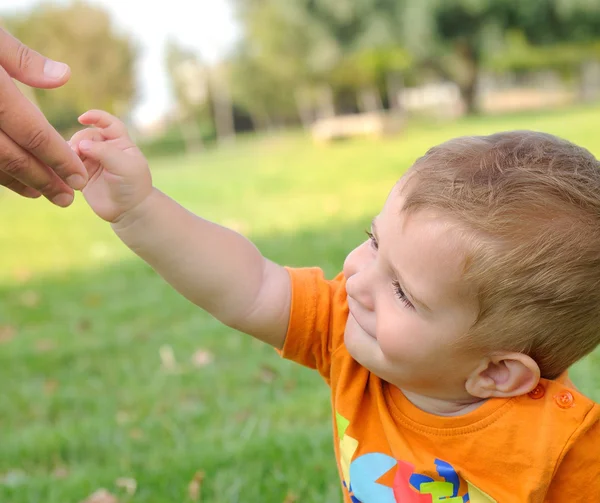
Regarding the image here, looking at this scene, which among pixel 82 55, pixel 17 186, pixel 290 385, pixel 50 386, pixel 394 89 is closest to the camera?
pixel 17 186

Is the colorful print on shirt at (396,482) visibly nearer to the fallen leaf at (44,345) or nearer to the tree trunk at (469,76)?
the fallen leaf at (44,345)

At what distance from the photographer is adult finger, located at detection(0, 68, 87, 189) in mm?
1342

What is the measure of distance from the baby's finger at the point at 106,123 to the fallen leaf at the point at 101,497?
1330mm

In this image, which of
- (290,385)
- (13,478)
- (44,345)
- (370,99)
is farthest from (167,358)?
(370,99)

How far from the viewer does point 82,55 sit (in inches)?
1257

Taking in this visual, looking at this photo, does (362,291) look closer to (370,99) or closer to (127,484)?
(127,484)

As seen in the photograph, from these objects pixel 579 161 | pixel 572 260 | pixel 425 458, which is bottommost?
pixel 425 458

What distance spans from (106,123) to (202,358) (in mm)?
2226

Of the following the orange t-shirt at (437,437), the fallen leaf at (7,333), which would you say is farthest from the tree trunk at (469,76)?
the orange t-shirt at (437,437)

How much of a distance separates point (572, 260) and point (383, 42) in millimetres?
23276

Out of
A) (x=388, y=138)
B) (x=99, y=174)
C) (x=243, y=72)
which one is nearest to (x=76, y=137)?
(x=99, y=174)

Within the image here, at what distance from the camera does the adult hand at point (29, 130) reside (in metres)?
1.37

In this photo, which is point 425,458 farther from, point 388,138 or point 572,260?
point 388,138

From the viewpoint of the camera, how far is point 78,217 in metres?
9.51
